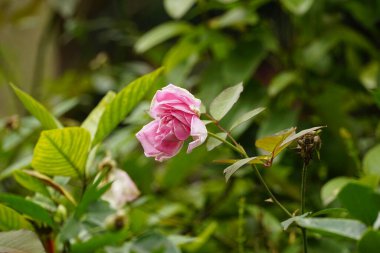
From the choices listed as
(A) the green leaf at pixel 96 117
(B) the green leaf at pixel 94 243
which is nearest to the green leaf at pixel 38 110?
(A) the green leaf at pixel 96 117

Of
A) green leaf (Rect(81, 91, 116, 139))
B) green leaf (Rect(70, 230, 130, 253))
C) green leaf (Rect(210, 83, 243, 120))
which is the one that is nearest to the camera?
green leaf (Rect(210, 83, 243, 120))

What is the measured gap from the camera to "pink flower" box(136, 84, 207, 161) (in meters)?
0.51

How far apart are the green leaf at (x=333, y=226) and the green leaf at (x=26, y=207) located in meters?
0.28

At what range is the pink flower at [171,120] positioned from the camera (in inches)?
20.1

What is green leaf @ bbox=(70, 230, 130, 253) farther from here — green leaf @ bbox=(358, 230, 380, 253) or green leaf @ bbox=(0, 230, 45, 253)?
green leaf @ bbox=(358, 230, 380, 253)

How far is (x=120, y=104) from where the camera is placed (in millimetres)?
711

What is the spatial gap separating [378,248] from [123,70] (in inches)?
57.8

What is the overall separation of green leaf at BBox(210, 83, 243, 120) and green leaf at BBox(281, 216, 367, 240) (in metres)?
0.14

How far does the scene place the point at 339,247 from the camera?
949mm

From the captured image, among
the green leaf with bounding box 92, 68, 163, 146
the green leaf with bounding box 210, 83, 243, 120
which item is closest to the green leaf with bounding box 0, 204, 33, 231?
the green leaf with bounding box 92, 68, 163, 146

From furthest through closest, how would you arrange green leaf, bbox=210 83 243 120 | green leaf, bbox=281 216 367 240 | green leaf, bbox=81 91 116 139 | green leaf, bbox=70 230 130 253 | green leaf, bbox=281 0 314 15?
green leaf, bbox=281 0 314 15 → green leaf, bbox=81 91 116 139 → green leaf, bbox=70 230 130 253 → green leaf, bbox=210 83 243 120 → green leaf, bbox=281 216 367 240

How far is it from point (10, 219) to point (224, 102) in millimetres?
265

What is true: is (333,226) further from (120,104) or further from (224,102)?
(120,104)

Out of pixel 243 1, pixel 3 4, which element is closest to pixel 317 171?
pixel 243 1
